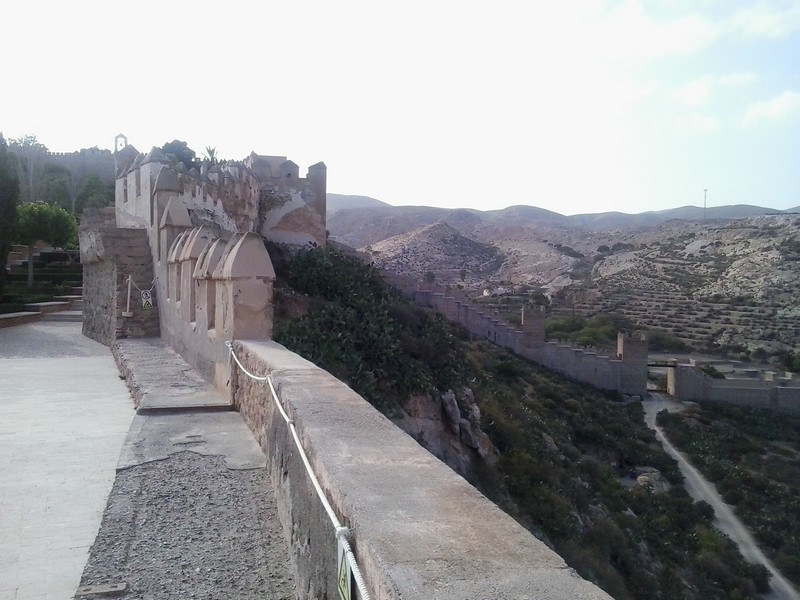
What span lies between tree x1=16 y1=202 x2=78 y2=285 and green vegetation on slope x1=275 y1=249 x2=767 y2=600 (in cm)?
1057

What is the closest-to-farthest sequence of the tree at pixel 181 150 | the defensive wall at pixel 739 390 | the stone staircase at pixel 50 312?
the stone staircase at pixel 50 312
the tree at pixel 181 150
the defensive wall at pixel 739 390

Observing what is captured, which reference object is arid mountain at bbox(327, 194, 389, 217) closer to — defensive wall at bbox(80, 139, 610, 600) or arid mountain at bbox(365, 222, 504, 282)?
arid mountain at bbox(365, 222, 504, 282)

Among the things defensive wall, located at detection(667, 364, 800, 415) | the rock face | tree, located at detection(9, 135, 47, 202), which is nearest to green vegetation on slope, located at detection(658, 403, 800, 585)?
defensive wall, located at detection(667, 364, 800, 415)

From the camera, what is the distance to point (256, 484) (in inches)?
130

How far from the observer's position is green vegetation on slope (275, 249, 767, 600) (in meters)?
11.9

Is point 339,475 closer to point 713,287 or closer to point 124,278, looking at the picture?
point 124,278

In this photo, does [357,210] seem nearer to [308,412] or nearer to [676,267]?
[676,267]

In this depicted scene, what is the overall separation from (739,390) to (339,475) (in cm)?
3127

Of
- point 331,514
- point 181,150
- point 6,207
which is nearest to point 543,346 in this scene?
point 181,150

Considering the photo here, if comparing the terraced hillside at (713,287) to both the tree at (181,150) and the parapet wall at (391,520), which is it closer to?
the tree at (181,150)

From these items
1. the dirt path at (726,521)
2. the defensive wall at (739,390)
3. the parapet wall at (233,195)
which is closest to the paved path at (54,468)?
the parapet wall at (233,195)

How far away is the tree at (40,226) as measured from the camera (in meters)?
22.6

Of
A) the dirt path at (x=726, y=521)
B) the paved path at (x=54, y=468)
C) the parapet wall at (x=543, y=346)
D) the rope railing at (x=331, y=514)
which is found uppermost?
the rope railing at (x=331, y=514)

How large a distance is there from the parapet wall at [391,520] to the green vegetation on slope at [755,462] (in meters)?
18.0
